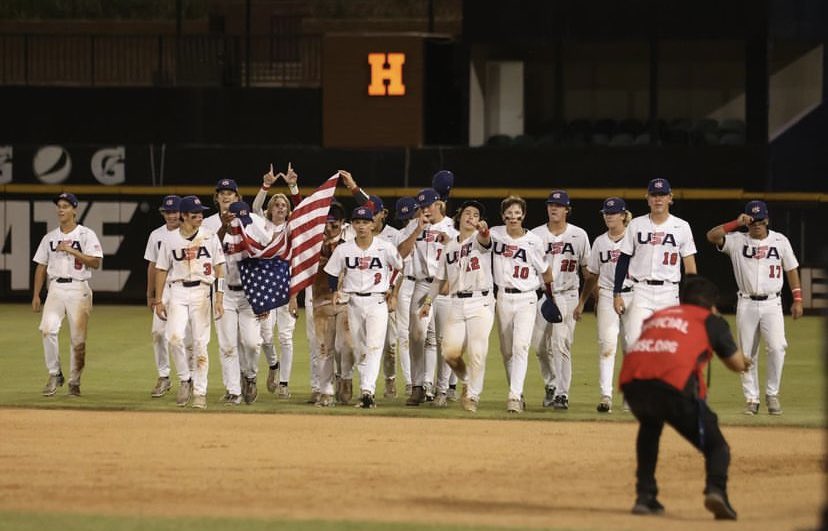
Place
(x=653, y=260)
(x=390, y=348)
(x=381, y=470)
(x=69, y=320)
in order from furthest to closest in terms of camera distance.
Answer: (x=390, y=348)
(x=69, y=320)
(x=653, y=260)
(x=381, y=470)

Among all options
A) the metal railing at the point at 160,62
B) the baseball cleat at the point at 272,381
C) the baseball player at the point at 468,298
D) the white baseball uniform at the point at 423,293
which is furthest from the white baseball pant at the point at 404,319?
the metal railing at the point at 160,62

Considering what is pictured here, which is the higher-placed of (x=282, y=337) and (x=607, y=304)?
(x=607, y=304)

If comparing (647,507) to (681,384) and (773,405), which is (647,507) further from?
(773,405)

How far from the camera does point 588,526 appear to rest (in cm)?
1052

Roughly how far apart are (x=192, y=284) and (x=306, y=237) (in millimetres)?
1359

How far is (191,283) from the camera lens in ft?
53.6

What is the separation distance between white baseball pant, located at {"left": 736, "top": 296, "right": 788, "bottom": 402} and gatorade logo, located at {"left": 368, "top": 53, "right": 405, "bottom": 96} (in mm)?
13877

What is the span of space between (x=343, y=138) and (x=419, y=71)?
1973 millimetres

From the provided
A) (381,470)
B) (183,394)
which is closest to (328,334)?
(183,394)

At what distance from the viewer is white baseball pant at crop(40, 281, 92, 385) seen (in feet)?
57.1

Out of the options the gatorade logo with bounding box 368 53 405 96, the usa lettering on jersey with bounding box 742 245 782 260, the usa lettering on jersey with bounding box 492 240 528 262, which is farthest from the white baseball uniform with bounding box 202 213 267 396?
the gatorade logo with bounding box 368 53 405 96

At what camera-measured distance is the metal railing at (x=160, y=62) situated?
101ft

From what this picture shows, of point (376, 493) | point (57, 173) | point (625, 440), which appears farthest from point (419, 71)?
point (376, 493)

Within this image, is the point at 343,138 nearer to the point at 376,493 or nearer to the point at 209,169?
the point at 209,169
